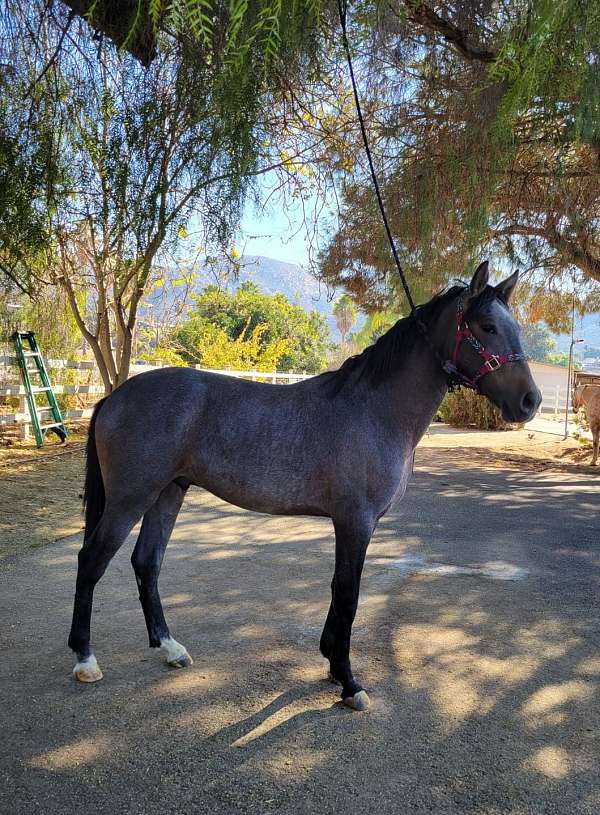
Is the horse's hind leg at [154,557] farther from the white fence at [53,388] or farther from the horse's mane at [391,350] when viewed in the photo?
the white fence at [53,388]

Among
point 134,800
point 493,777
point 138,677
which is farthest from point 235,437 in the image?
point 493,777

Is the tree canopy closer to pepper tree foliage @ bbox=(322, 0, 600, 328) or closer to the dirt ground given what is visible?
pepper tree foliage @ bbox=(322, 0, 600, 328)

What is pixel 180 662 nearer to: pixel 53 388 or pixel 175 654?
pixel 175 654

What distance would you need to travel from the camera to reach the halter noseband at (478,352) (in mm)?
2455

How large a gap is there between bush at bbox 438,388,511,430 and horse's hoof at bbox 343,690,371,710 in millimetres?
13178

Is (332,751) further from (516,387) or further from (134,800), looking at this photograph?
(516,387)

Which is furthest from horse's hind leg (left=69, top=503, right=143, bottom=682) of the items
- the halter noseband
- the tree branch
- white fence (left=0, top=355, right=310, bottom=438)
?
white fence (left=0, top=355, right=310, bottom=438)

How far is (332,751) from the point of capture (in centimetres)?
210

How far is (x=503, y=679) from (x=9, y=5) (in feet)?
14.5

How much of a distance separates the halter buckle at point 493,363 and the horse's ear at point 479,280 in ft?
0.87

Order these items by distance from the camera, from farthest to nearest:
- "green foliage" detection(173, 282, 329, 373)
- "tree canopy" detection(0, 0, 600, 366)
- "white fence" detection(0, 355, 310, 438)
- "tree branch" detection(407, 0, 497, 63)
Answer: "green foliage" detection(173, 282, 329, 373) → "white fence" detection(0, 355, 310, 438) → "tree branch" detection(407, 0, 497, 63) → "tree canopy" detection(0, 0, 600, 366)

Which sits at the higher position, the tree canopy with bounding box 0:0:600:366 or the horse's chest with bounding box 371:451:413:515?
the tree canopy with bounding box 0:0:600:366

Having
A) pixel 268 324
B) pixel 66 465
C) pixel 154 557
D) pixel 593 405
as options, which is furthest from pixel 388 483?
pixel 268 324

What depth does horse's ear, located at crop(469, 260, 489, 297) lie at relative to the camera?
2.45 metres
